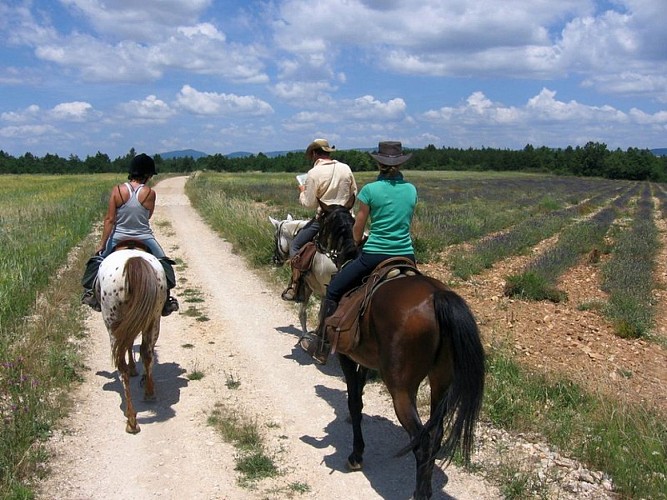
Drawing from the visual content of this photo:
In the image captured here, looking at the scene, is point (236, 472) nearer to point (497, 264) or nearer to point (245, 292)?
point (245, 292)

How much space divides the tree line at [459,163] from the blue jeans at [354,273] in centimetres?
9701

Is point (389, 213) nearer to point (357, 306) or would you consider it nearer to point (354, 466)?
point (357, 306)

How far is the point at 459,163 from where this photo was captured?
128 m

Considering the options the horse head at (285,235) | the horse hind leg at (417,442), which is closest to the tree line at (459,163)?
the horse head at (285,235)

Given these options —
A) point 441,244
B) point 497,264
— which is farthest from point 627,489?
point 441,244

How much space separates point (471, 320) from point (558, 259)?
37.5ft

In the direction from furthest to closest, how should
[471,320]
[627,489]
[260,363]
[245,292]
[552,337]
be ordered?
[245,292] → [552,337] → [260,363] → [627,489] → [471,320]

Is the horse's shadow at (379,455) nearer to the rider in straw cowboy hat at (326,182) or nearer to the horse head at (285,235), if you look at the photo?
the rider in straw cowboy hat at (326,182)

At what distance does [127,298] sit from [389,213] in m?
2.79

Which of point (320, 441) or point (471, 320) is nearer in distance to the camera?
point (471, 320)

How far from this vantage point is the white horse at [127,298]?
18.6 ft

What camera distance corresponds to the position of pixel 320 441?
17.5 ft

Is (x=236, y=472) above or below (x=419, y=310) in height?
below

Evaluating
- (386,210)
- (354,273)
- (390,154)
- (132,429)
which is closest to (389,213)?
(386,210)
